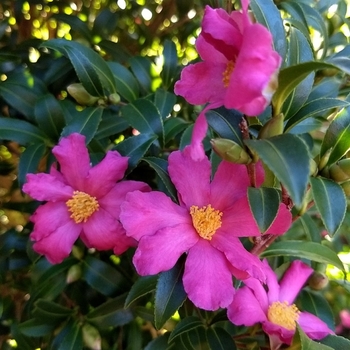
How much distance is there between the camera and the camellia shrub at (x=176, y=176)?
547 mm

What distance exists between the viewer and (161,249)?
62cm

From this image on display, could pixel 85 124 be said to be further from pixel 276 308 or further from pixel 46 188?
pixel 276 308

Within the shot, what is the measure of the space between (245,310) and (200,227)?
158 millimetres

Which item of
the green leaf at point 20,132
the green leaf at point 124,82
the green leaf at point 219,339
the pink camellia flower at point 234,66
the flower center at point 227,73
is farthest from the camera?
the green leaf at point 124,82

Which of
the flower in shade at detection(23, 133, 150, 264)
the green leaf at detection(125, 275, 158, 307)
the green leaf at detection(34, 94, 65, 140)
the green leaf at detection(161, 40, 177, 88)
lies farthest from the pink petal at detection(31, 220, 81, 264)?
the green leaf at detection(161, 40, 177, 88)

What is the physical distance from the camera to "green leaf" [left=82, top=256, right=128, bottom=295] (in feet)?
2.88

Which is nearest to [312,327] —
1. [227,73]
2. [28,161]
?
[227,73]

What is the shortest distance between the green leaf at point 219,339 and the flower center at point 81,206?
28 centimetres

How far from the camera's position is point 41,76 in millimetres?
1042

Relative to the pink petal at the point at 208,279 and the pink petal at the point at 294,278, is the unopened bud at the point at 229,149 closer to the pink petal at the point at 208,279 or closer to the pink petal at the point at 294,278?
the pink petal at the point at 208,279

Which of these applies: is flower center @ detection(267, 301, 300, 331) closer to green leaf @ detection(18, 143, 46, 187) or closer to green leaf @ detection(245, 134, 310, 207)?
green leaf @ detection(245, 134, 310, 207)

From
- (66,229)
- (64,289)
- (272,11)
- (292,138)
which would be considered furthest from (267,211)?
(64,289)

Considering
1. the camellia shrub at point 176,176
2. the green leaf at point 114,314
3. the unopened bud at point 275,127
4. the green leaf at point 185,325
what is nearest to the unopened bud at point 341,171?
the camellia shrub at point 176,176

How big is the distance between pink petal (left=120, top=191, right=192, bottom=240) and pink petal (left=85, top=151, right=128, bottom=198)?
0.35 feet
